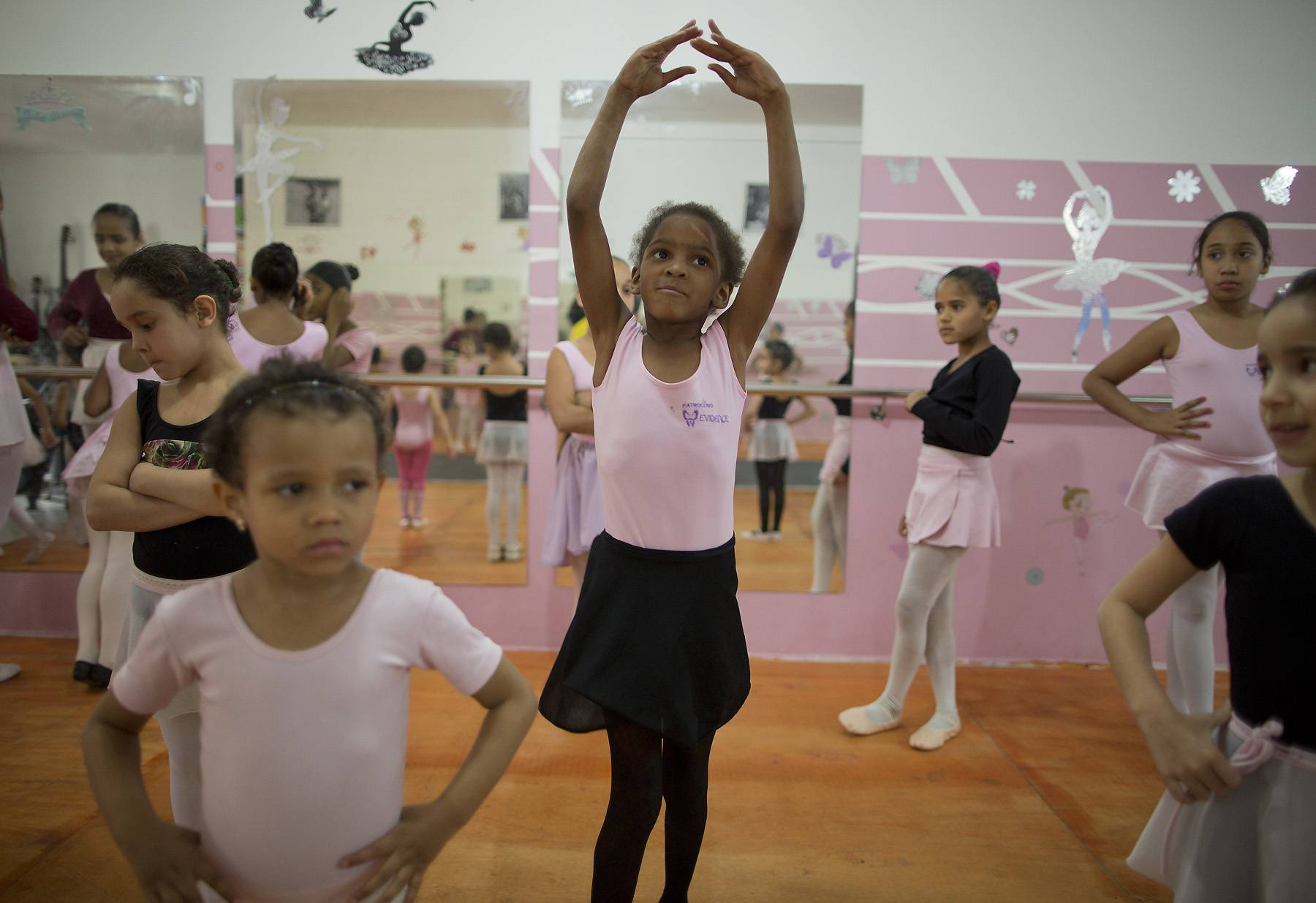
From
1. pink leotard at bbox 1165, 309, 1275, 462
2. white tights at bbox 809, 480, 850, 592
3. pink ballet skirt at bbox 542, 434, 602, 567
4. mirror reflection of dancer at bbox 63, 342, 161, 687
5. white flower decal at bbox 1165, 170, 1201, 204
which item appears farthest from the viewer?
white tights at bbox 809, 480, 850, 592

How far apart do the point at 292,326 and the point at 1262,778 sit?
2.42m

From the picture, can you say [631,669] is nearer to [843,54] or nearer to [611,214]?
[611,214]

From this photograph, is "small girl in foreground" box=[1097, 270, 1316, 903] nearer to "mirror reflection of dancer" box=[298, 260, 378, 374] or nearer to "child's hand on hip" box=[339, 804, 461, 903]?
"child's hand on hip" box=[339, 804, 461, 903]

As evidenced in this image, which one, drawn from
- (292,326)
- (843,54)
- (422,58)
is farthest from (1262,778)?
(422,58)

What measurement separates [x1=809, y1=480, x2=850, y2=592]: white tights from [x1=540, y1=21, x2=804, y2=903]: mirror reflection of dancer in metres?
1.78

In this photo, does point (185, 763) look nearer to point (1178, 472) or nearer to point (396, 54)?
point (1178, 472)

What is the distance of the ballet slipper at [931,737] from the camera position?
8.09 feet

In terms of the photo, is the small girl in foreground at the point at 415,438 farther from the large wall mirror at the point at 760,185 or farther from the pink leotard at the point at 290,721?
the pink leotard at the point at 290,721

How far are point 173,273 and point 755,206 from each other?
2078mm

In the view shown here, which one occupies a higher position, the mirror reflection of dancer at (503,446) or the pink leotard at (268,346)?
the pink leotard at (268,346)

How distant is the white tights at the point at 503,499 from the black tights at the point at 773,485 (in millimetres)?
874

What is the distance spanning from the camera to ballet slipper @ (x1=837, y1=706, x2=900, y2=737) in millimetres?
2555

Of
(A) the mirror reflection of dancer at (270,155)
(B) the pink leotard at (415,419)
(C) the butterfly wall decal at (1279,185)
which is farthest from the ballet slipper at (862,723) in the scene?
(A) the mirror reflection of dancer at (270,155)

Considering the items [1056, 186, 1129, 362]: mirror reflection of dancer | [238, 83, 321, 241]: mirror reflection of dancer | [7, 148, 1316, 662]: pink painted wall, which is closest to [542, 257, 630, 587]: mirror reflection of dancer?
[7, 148, 1316, 662]: pink painted wall
